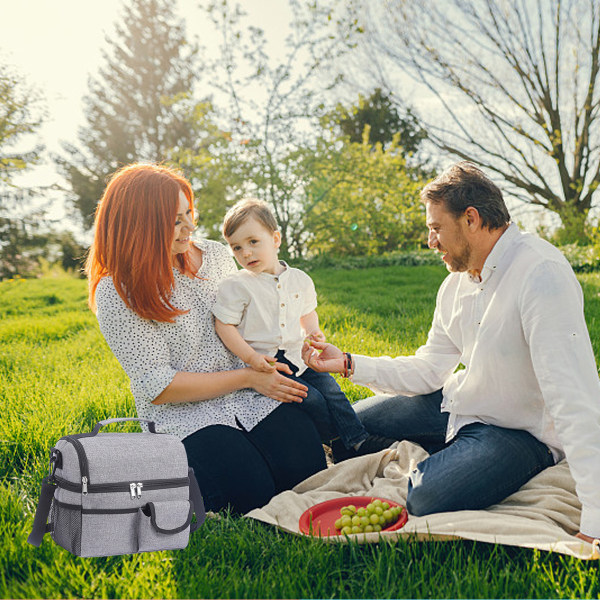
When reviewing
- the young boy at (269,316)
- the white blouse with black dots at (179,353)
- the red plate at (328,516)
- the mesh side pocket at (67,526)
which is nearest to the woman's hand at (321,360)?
the young boy at (269,316)

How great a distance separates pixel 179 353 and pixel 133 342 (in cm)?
26

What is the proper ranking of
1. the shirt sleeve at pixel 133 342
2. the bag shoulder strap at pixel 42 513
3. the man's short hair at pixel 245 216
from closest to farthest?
the bag shoulder strap at pixel 42 513
the shirt sleeve at pixel 133 342
the man's short hair at pixel 245 216

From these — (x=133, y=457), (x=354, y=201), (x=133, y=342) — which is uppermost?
(x=354, y=201)

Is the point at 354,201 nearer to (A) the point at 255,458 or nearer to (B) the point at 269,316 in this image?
(B) the point at 269,316

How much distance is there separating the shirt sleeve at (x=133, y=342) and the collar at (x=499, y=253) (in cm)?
153

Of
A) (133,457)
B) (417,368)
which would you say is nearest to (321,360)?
(417,368)

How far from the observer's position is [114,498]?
2.22 metres

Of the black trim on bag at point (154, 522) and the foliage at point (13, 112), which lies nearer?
the black trim on bag at point (154, 522)

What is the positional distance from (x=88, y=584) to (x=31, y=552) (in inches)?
13.7

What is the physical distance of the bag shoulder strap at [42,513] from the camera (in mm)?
2217

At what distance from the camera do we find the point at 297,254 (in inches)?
498

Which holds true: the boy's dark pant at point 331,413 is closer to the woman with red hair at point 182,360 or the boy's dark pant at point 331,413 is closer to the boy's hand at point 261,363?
the woman with red hair at point 182,360

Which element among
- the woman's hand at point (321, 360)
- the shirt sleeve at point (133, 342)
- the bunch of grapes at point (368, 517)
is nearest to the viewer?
the bunch of grapes at point (368, 517)

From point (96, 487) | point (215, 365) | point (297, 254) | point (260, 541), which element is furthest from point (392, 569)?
point (297, 254)
